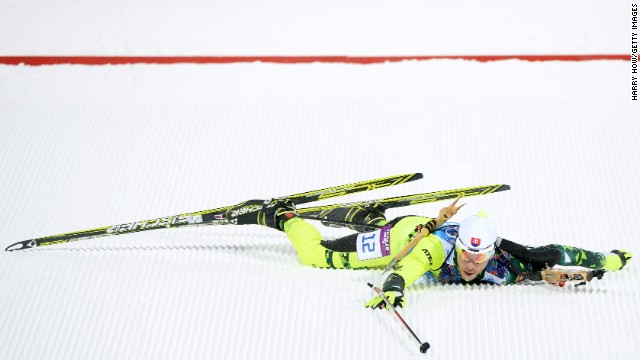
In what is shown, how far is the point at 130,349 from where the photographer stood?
12.3 feet

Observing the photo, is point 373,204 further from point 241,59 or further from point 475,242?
point 241,59

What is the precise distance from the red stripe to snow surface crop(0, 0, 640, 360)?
0.09 m

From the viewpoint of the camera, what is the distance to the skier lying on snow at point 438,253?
11.8 ft

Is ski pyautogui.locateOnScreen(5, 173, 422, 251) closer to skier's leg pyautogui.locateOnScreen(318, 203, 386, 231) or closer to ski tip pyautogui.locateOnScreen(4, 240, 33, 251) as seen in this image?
skier's leg pyautogui.locateOnScreen(318, 203, 386, 231)

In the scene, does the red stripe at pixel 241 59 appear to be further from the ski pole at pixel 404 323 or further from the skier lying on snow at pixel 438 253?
the ski pole at pixel 404 323

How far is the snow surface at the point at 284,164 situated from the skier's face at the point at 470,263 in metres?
0.12

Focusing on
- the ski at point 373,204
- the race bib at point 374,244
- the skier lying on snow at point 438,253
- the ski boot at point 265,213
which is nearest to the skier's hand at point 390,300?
the skier lying on snow at point 438,253

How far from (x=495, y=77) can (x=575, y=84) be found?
0.62m

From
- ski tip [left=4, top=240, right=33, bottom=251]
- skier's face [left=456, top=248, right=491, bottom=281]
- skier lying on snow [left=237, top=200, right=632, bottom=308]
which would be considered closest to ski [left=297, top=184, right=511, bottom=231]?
skier lying on snow [left=237, top=200, right=632, bottom=308]

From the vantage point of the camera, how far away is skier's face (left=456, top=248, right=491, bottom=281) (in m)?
3.63

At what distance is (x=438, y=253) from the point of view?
12.4 ft

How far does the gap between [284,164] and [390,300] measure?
1.80m

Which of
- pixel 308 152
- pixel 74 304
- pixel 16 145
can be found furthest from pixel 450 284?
pixel 16 145

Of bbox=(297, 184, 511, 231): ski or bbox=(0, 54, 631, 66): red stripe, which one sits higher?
bbox=(0, 54, 631, 66): red stripe
